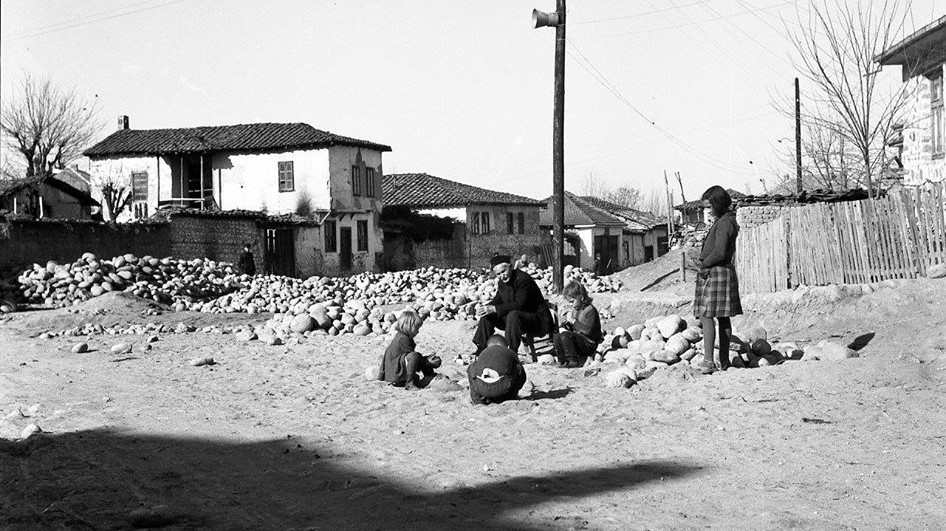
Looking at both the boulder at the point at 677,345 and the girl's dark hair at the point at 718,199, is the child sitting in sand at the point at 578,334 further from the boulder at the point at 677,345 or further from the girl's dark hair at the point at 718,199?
the girl's dark hair at the point at 718,199

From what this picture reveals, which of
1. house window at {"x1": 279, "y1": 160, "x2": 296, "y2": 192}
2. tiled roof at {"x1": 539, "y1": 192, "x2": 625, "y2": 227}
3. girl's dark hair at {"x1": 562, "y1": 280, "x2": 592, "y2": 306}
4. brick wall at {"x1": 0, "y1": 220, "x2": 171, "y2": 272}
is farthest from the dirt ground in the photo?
tiled roof at {"x1": 539, "y1": 192, "x2": 625, "y2": 227}

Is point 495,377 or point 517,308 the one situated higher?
point 517,308

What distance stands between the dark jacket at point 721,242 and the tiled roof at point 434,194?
4315 centimetres

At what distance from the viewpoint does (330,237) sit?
1795 inches

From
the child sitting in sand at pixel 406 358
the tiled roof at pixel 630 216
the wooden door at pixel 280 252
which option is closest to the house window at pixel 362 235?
the wooden door at pixel 280 252

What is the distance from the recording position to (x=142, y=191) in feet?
156

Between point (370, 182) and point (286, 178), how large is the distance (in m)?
4.17

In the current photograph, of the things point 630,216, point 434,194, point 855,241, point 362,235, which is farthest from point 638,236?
point 855,241

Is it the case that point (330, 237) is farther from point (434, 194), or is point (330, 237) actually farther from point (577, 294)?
point (577, 294)

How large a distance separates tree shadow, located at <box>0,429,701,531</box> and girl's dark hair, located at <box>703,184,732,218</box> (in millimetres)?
3636

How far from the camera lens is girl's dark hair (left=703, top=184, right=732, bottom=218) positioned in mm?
10273

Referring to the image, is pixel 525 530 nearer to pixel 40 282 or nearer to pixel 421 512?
pixel 421 512

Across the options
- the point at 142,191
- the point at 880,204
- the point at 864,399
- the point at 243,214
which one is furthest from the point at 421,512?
the point at 142,191

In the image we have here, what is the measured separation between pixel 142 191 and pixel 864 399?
42.8m
